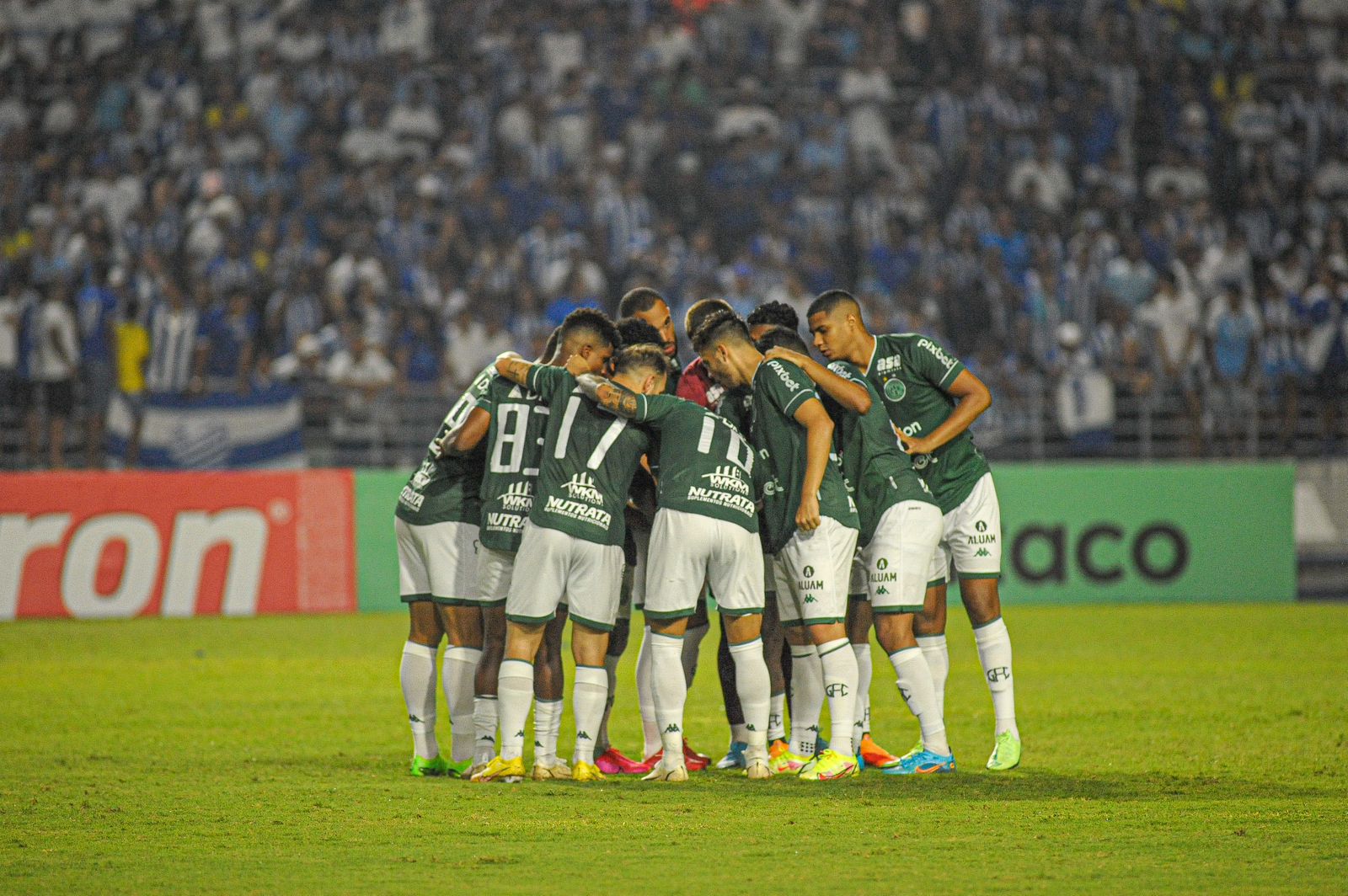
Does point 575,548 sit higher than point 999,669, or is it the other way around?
point 575,548

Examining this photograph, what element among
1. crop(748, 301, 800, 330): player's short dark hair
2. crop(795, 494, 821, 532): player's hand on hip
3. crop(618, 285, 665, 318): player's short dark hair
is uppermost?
crop(618, 285, 665, 318): player's short dark hair

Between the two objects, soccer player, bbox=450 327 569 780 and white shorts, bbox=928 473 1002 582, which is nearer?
soccer player, bbox=450 327 569 780

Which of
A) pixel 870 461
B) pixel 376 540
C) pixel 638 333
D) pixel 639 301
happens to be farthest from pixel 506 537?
→ pixel 376 540

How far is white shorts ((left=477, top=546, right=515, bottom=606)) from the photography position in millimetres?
8477

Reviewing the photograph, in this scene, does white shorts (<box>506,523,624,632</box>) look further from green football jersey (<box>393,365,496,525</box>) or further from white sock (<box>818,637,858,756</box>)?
white sock (<box>818,637,858,756</box>)

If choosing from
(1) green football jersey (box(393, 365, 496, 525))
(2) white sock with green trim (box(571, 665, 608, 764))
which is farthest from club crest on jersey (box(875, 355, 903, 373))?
(2) white sock with green trim (box(571, 665, 608, 764))

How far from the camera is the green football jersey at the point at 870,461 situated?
8.59m

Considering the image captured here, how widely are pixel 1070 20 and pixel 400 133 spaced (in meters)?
10.8

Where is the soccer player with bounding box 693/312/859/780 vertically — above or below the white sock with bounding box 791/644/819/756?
above

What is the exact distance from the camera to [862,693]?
9.00m

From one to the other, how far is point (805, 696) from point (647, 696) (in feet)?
2.76

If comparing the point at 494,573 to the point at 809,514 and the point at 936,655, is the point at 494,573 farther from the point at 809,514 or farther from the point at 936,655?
the point at 936,655

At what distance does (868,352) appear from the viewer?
29.3 feet

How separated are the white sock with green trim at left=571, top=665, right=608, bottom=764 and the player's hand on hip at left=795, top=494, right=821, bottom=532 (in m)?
1.25
